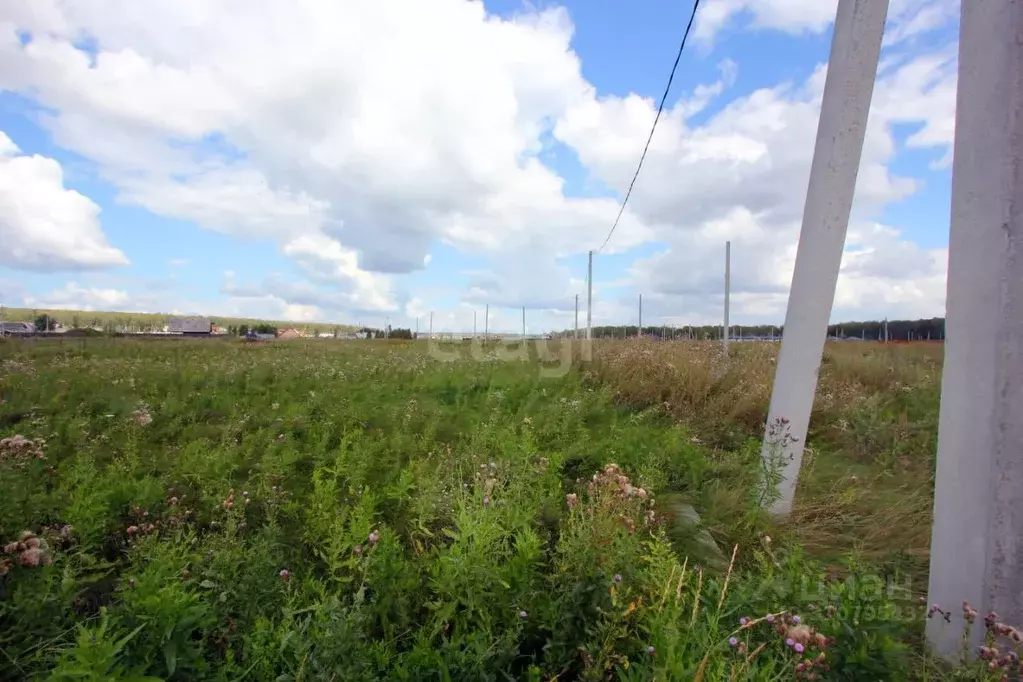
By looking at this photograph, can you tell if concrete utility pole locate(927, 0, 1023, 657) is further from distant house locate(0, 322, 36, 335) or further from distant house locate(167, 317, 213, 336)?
distant house locate(167, 317, 213, 336)

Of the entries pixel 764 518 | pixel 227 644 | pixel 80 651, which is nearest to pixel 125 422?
pixel 227 644

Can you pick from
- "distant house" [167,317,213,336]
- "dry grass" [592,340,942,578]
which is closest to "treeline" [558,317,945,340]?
"dry grass" [592,340,942,578]

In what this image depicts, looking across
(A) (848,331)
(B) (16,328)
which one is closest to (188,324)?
(B) (16,328)

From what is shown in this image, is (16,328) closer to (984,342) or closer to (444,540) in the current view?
(444,540)

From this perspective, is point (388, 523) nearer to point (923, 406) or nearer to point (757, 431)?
point (757, 431)

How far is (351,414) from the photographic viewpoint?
542 cm

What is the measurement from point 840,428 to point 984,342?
4613 mm

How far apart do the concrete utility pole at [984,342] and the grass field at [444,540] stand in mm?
393

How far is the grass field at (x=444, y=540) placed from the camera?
1.63m

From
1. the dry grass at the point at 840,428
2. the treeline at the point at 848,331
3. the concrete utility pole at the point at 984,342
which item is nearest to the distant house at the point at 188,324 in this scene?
the treeline at the point at 848,331

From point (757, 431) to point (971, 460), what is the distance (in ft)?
14.4

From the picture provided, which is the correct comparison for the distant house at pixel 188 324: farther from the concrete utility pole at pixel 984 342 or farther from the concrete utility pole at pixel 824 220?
the concrete utility pole at pixel 984 342

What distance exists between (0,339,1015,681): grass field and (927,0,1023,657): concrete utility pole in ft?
1.29

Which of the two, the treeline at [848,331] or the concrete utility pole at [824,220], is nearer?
the concrete utility pole at [824,220]
